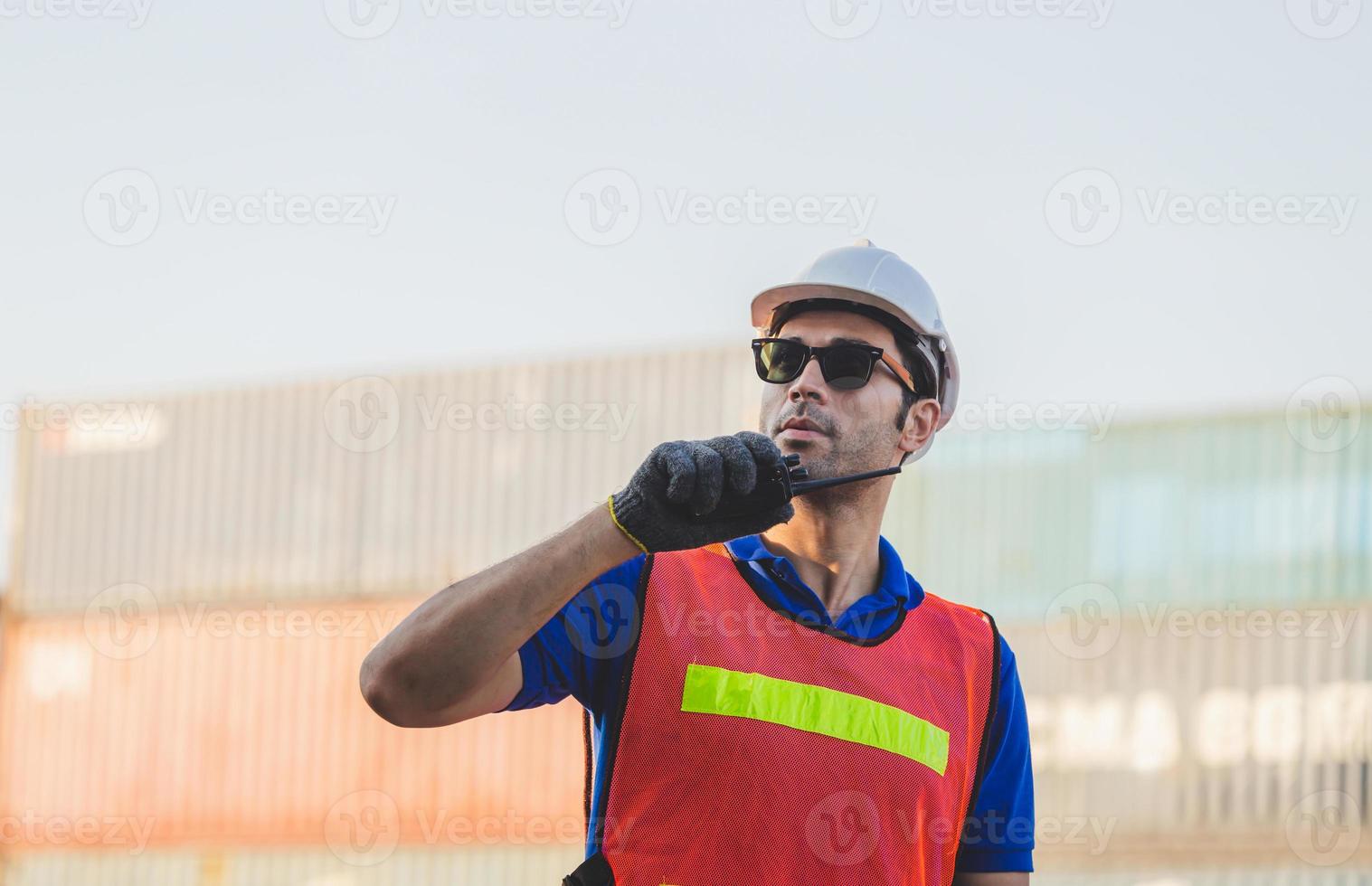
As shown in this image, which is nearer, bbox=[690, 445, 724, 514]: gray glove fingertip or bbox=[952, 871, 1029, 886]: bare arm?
bbox=[690, 445, 724, 514]: gray glove fingertip

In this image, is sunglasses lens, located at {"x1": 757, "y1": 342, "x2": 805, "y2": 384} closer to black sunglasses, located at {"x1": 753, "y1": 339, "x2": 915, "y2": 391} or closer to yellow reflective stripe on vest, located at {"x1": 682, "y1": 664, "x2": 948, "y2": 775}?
black sunglasses, located at {"x1": 753, "y1": 339, "x2": 915, "y2": 391}

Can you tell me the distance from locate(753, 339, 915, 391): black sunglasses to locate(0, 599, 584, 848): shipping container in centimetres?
1315

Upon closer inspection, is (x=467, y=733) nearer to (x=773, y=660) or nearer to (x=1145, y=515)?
(x=1145, y=515)

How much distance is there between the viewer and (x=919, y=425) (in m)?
3.86

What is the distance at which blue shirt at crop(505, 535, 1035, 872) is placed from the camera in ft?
9.36

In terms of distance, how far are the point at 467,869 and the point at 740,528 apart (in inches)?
615

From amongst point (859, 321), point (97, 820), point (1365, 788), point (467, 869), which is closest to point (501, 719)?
point (467, 869)

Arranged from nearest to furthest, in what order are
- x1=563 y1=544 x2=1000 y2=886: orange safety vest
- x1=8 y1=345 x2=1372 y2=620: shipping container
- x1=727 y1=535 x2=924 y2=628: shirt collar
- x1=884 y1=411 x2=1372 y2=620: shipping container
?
1. x1=563 y1=544 x2=1000 y2=886: orange safety vest
2. x1=727 y1=535 x2=924 y2=628: shirt collar
3. x1=884 y1=411 x2=1372 y2=620: shipping container
4. x1=8 y1=345 x2=1372 y2=620: shipping container

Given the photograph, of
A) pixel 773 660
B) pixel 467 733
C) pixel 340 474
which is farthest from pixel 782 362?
pixel 340 474

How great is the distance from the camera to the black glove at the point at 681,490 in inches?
103

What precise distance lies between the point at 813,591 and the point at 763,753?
51 cm

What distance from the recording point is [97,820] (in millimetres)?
19359

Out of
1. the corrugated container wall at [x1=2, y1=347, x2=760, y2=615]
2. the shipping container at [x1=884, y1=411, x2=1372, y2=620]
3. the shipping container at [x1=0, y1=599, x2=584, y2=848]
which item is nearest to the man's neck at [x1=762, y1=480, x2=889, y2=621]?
the shipping container at [x1=884, y1=411, x2=1372, y2=620]

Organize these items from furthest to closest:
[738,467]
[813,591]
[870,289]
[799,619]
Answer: [870,289] → [813,591] → [799,619] → [738,467]
